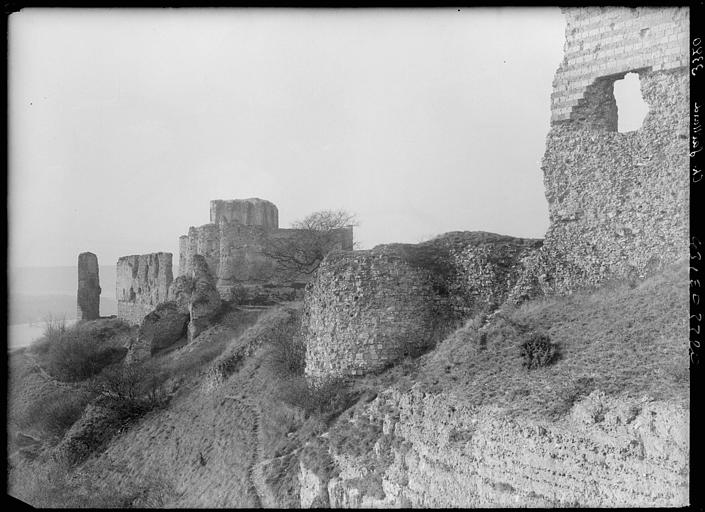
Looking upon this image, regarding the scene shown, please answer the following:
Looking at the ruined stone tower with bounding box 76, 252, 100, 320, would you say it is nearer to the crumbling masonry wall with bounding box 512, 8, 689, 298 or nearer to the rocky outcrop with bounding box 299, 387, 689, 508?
the rocky outcrop with bounding box 299, 387, 689, 508

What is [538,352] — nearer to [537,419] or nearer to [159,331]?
[537,419]

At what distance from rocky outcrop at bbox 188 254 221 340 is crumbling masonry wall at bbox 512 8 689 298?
13.7 meters

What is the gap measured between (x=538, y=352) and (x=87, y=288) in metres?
30.8

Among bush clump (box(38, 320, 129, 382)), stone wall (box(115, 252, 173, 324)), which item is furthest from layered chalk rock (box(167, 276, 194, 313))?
stone wall (box(115, 252, 173, 324))

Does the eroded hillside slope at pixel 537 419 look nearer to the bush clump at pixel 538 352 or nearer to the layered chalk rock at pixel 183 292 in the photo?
the bush clump at pixel 538 352

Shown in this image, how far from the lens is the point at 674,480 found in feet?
28.6

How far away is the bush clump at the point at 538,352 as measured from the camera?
38.8 ft

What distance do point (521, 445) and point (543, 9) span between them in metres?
5.92

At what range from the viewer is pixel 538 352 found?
11992 millimetres

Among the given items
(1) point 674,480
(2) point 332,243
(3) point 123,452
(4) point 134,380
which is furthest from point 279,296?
(1) point 674,480

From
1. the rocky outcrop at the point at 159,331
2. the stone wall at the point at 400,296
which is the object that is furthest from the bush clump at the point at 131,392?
the stone wall at the point at 400,296

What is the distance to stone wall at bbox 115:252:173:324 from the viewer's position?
115 ft

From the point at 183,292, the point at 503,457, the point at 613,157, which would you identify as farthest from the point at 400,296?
the point at 183,292
